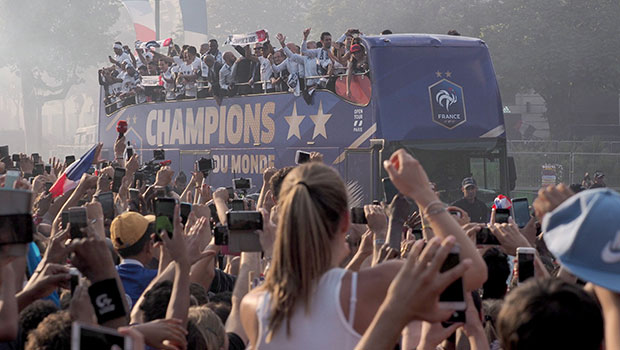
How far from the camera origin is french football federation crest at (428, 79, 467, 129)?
1516 centimetres

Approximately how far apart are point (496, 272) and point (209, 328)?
175 centimetres

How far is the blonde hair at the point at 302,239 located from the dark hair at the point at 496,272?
1911mm

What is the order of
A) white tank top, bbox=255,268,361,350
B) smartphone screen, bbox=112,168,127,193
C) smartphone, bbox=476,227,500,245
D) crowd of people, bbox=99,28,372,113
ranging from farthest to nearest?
crowd of people, bbox=99,28,372,113 → smartphone screen, bbox=112,168,127,193 → smartphone, bbox=476,227,500,245 → white tank top, bbox=255,268,361,350

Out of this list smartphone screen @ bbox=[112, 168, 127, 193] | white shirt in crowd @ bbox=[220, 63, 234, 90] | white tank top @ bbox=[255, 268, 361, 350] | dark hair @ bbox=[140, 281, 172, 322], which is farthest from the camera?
white shirt in crowd @ bbox=[220, 63, 234, 90]

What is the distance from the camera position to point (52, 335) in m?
3.20

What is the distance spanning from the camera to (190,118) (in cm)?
2111

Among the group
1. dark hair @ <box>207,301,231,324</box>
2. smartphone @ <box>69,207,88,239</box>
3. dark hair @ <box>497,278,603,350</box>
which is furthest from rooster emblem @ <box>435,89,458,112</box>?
dark hair @ <box>497,278,603,350</box>

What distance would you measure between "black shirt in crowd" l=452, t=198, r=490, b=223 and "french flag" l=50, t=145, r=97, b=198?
6.27 meters

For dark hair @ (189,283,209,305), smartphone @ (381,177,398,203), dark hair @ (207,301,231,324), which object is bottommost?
dark hair @ (207,301,231,324)

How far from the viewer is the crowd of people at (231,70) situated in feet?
52.3

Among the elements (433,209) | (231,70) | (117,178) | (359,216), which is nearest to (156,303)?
(433,209)

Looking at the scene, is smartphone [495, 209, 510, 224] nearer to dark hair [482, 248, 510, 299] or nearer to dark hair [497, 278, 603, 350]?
dark hair [482, 248, 510, 299]

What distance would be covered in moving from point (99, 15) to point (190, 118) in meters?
38.2

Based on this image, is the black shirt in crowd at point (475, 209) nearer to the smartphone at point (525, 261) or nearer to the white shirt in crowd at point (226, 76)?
the white shirt in crowd at point (226, 76)
